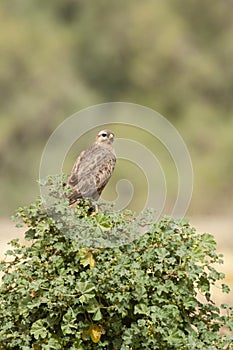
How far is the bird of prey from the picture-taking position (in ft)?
15.9

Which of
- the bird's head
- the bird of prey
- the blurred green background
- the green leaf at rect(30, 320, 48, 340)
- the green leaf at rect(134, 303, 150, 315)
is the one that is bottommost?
the green leaf at rect(30, 320, 48, 340)

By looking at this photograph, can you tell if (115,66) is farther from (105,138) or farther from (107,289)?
(107,289)

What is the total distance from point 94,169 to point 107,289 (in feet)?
6.26

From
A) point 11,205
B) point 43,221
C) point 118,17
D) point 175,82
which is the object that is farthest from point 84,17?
point 43,221

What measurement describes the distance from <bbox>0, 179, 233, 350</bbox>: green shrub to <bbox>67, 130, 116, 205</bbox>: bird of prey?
49.1 inches

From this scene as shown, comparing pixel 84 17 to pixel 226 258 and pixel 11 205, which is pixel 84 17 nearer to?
pixel 11 205

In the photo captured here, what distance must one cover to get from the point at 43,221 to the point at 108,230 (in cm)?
26

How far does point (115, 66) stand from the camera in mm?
14484

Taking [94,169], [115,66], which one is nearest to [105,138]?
[94,169]

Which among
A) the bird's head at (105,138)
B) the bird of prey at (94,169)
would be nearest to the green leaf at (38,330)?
the bird of prey at (94,169)

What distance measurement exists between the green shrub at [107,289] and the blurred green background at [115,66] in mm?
9662

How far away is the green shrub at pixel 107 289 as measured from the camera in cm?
323

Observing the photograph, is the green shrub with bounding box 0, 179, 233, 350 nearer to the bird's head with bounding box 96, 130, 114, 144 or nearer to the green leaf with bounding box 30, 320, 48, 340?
the green leaf with bounding box 30, 320, 48, 340

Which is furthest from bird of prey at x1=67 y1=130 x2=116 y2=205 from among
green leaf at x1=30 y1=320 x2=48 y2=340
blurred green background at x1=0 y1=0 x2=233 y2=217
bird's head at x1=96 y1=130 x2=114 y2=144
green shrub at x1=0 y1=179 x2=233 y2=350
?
blurred green background at x1=0 y1=0 x2=233 y2=217
